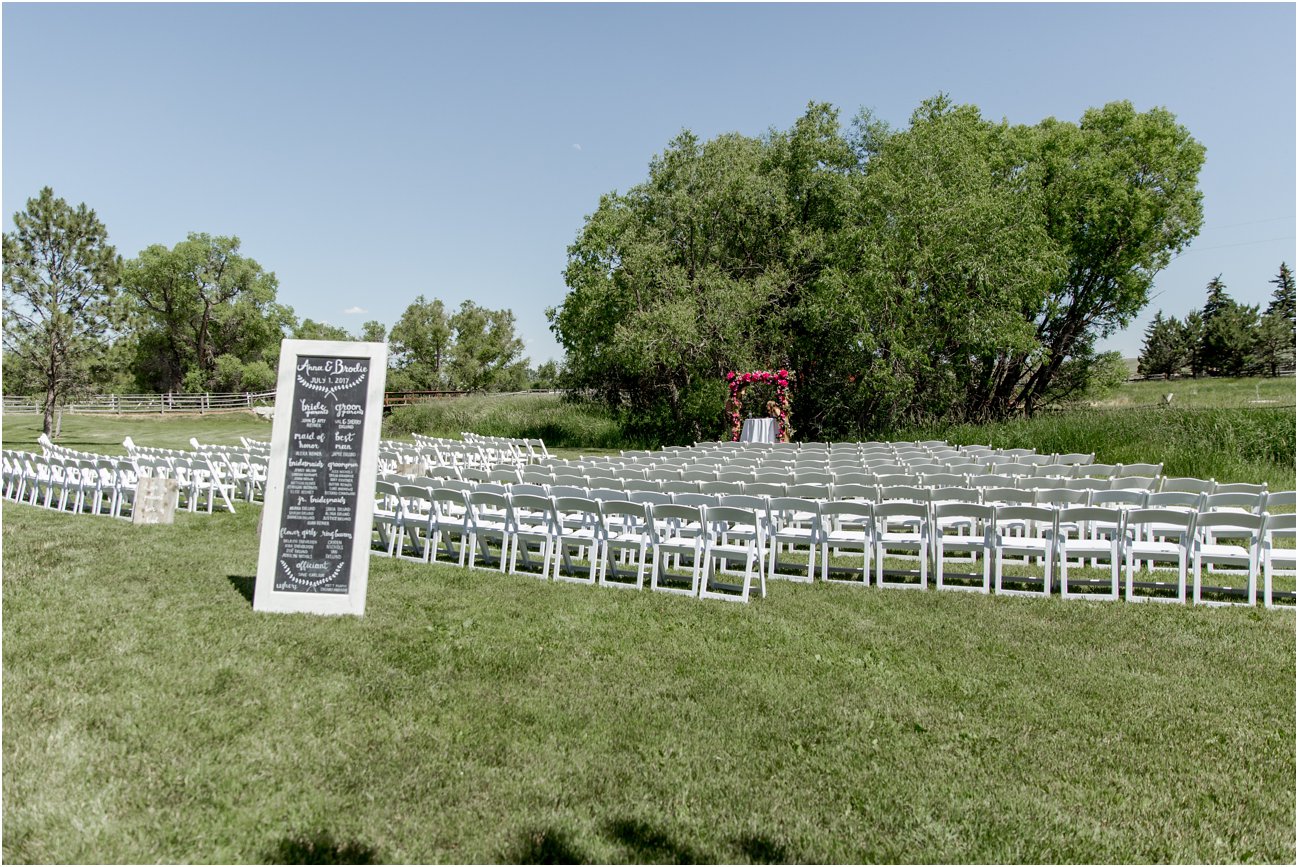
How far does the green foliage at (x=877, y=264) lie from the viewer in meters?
26.8

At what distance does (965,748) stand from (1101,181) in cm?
3270

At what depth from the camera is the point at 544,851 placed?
10.5 ft

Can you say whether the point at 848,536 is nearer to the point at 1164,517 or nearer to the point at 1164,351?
the point at 1164,517

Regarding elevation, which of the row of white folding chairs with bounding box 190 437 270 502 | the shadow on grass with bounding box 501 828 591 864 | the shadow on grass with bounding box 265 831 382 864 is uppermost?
the row of white folding chairs with bounding box 190 437 270 502

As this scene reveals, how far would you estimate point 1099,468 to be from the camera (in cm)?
1179

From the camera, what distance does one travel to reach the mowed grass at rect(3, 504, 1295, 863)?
3318mm

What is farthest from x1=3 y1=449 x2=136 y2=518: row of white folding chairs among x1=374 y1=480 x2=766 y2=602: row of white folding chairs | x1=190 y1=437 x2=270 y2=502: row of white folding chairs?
x1=374 y1=480 x2=766 y2=602: row of white folding chairs

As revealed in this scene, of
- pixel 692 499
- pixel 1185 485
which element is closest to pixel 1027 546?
pixel 692 499

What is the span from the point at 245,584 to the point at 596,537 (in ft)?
9.80

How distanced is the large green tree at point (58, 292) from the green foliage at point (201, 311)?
1287 inches

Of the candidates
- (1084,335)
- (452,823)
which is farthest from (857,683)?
(1084,335)

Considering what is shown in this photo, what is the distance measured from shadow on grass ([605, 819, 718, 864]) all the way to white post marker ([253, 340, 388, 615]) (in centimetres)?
373

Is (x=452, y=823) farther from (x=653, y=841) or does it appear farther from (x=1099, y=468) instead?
(x=1099, y=468)

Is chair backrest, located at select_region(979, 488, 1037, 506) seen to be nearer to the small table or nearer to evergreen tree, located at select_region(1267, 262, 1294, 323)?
the small table
